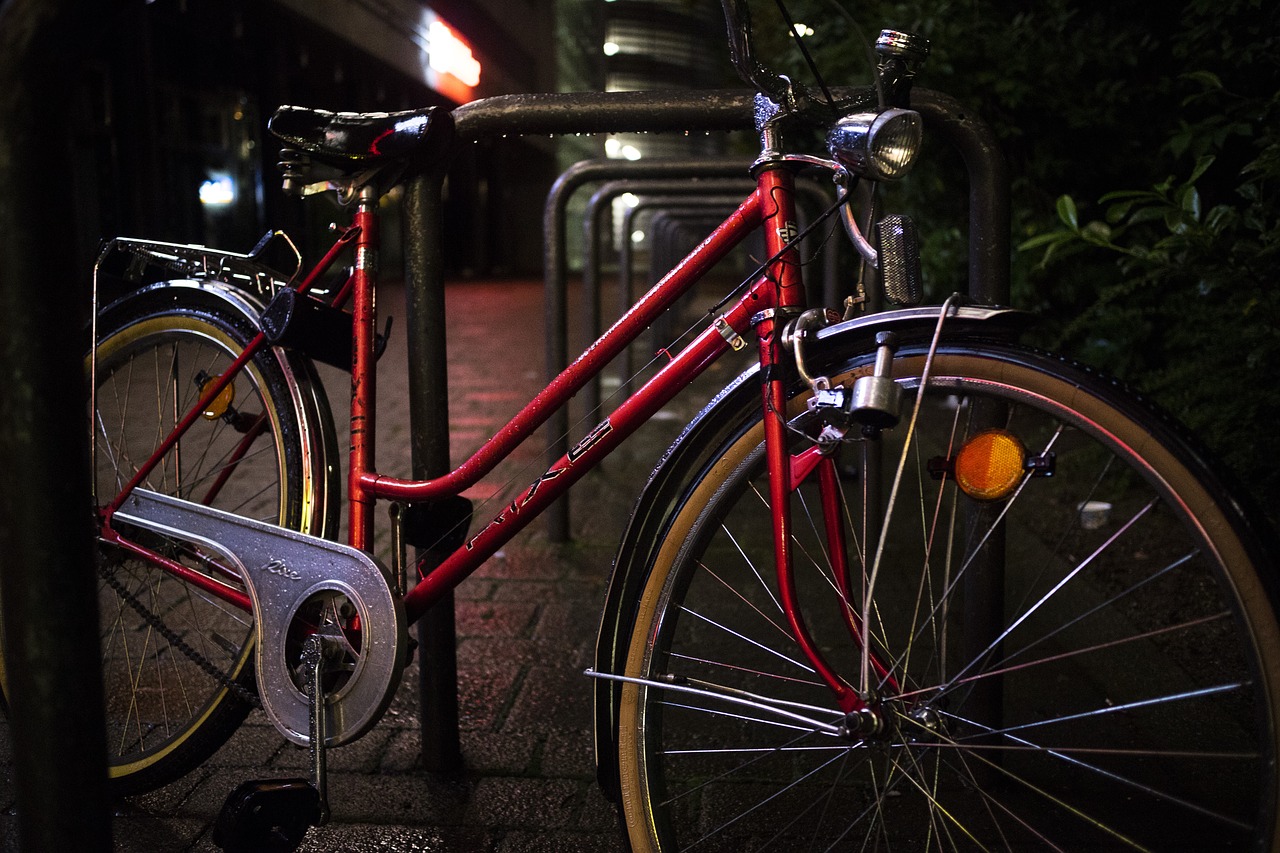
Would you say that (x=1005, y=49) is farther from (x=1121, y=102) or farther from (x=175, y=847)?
(x=175, y=847)

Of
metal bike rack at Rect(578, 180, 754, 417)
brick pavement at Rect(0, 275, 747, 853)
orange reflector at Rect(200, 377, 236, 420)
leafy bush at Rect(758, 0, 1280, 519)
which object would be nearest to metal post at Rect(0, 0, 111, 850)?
brick pavement at Rect(0, 275, 747, 853)

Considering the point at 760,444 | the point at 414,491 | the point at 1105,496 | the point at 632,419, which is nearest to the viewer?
the point at 760,444

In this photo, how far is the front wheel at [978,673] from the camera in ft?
4.05

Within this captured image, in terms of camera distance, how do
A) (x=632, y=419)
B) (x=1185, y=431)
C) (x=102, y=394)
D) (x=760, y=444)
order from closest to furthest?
(x=1185, y=431)
(x=760, y=444)
(x=632, y=419)
(x=102, y=394)

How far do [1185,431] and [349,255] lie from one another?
141 cm

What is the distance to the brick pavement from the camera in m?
1.86

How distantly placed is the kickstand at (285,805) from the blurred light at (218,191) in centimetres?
1246

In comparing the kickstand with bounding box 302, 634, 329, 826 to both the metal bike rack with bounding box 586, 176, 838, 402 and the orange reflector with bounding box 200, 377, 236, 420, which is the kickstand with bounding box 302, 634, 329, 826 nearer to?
the orange reflector with bounding box 200, 377, 236, 420

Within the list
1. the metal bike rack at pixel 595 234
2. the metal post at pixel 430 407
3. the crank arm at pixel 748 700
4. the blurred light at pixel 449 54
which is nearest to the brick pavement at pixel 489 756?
the metal post at pixel 430 407

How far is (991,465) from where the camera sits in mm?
1312

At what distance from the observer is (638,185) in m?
4.52

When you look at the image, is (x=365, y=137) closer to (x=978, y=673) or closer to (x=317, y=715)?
(x=317, y=715)

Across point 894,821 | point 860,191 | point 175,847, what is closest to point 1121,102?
point 860,191

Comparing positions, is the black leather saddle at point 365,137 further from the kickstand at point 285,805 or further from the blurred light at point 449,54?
the blurred light at point 449,54
